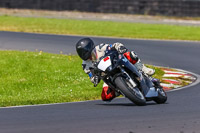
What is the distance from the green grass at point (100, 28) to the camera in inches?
1032

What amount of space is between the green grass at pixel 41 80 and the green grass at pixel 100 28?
30.3ft

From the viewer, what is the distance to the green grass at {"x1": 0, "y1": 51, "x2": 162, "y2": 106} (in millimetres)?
11643

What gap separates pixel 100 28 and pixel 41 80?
51.4 feet

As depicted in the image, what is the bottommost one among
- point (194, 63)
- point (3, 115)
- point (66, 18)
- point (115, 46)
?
point (66, 18)

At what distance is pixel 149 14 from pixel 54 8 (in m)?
6.02

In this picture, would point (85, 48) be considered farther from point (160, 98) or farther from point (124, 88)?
point (160, 98)

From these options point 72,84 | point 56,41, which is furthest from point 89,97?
point 56,41

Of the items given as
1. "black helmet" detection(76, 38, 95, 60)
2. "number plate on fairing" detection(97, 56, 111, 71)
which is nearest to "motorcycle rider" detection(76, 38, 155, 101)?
"black helmet" detection(76, 38, 95, 60)

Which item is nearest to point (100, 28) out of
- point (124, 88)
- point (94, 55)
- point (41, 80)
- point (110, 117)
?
point (41, 80)

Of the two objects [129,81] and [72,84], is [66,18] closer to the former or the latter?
[72,84]

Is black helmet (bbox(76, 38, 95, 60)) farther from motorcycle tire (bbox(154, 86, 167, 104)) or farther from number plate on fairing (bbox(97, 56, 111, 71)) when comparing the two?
motorcycle tire (bbox(154, 86, 167, 104))

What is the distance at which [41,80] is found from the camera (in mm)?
13727

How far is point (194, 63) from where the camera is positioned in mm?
17688

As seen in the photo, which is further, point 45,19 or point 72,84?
point 45,19
